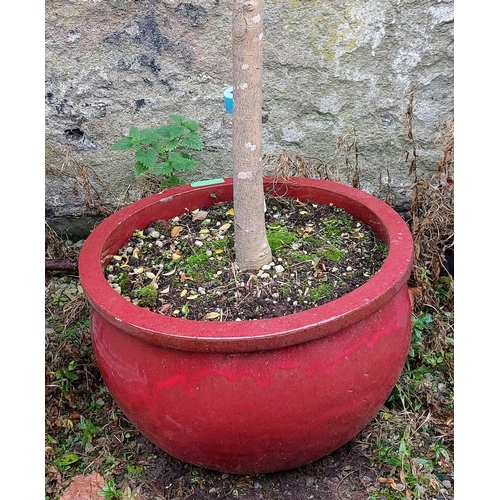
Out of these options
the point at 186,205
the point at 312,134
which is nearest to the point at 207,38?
the point at 312,134

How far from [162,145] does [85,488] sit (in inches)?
43.0

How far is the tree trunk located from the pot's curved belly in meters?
0.38

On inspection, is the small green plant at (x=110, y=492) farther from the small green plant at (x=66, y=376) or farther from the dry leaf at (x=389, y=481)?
the dry leaf at (x=389, y=481)

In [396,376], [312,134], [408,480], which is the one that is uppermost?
[312,134]

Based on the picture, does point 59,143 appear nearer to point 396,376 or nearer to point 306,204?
point 306,204

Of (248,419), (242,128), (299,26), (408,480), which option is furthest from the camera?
(299,26)

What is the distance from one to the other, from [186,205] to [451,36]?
118cm

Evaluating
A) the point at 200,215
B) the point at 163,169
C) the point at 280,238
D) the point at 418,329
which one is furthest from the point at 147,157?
the point at 418,329

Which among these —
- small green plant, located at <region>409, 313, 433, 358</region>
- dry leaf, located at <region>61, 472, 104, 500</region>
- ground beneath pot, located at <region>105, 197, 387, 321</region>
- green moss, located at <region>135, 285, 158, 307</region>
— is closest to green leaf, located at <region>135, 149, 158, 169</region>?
ground beneath pot, located at <region>105, 197, 387, 321</region>

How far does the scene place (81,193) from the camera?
Answer: 2660mm

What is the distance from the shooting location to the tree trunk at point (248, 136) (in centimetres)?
152

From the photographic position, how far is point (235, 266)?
5.80ft

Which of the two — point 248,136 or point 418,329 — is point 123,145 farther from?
point 418,329

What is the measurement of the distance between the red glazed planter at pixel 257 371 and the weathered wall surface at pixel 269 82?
920 mm
